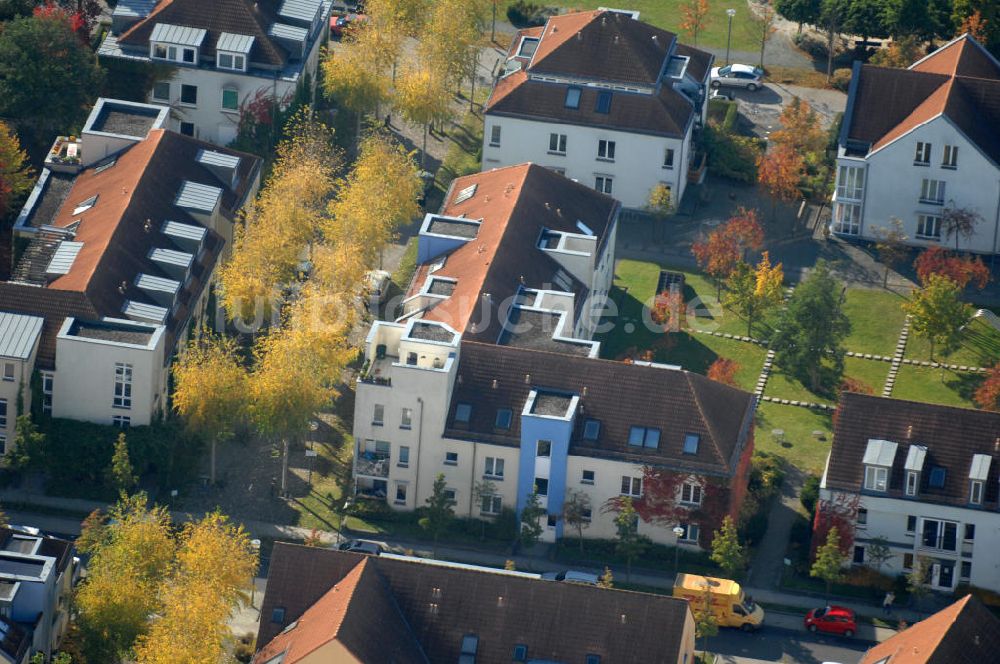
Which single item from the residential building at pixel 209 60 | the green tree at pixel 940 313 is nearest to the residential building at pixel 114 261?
the residential building at pixel 209 60

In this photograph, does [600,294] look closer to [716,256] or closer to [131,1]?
[716,256]

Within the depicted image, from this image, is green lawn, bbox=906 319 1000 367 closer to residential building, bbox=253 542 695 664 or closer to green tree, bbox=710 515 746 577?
green tree, bbox=710 515 746 577

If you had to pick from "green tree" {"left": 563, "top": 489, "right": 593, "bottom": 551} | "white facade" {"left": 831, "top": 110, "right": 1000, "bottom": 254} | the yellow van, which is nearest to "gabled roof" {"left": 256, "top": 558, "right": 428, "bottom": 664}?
the yellow van

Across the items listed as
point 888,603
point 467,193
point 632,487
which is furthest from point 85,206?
point 888,603

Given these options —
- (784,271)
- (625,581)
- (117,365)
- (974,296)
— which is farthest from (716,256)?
(117,365)

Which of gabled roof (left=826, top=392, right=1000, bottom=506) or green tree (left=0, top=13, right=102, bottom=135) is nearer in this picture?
gabled roof (left=826, top=392, right=1000, bottom=506)

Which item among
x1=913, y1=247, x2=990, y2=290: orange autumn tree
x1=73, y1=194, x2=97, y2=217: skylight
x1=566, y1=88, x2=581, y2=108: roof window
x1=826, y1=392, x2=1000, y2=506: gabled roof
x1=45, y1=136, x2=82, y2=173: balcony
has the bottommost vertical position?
x1=826, y1=392, x2=1000, y2=506: gabled roof
